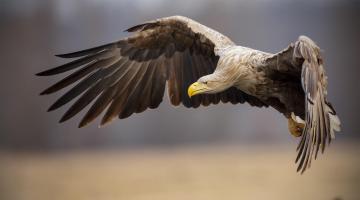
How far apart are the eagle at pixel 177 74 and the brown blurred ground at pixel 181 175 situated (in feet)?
4.37

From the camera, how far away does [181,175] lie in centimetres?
397

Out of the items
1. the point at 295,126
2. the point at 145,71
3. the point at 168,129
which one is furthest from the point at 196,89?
the point at 168,129

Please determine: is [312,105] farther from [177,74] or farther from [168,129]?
[168,129]

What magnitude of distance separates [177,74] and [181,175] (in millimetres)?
1483

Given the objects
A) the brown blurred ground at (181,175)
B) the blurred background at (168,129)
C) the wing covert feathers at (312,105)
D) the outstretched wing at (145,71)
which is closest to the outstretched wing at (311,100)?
the wing covert feathers at (312,105)

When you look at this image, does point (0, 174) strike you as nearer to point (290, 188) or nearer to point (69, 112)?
point (69, 112)

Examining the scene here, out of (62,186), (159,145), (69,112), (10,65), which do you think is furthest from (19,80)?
(69,112)

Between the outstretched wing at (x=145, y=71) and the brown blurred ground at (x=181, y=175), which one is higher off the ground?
the outstretched wing at (x=145, y=71)

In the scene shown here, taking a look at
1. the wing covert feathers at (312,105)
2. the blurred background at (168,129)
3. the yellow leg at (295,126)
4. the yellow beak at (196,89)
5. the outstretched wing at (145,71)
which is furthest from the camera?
the blurred background at (168,129)

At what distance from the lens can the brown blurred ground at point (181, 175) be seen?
375 centimetres

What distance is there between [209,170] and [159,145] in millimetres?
407

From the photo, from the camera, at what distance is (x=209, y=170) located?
3.96m

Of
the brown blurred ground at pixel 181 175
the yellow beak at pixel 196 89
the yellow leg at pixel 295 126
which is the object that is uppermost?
the yellow beak at pixel 196 89

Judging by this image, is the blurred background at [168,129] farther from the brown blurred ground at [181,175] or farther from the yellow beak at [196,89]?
the yellow beak at [196,89]
